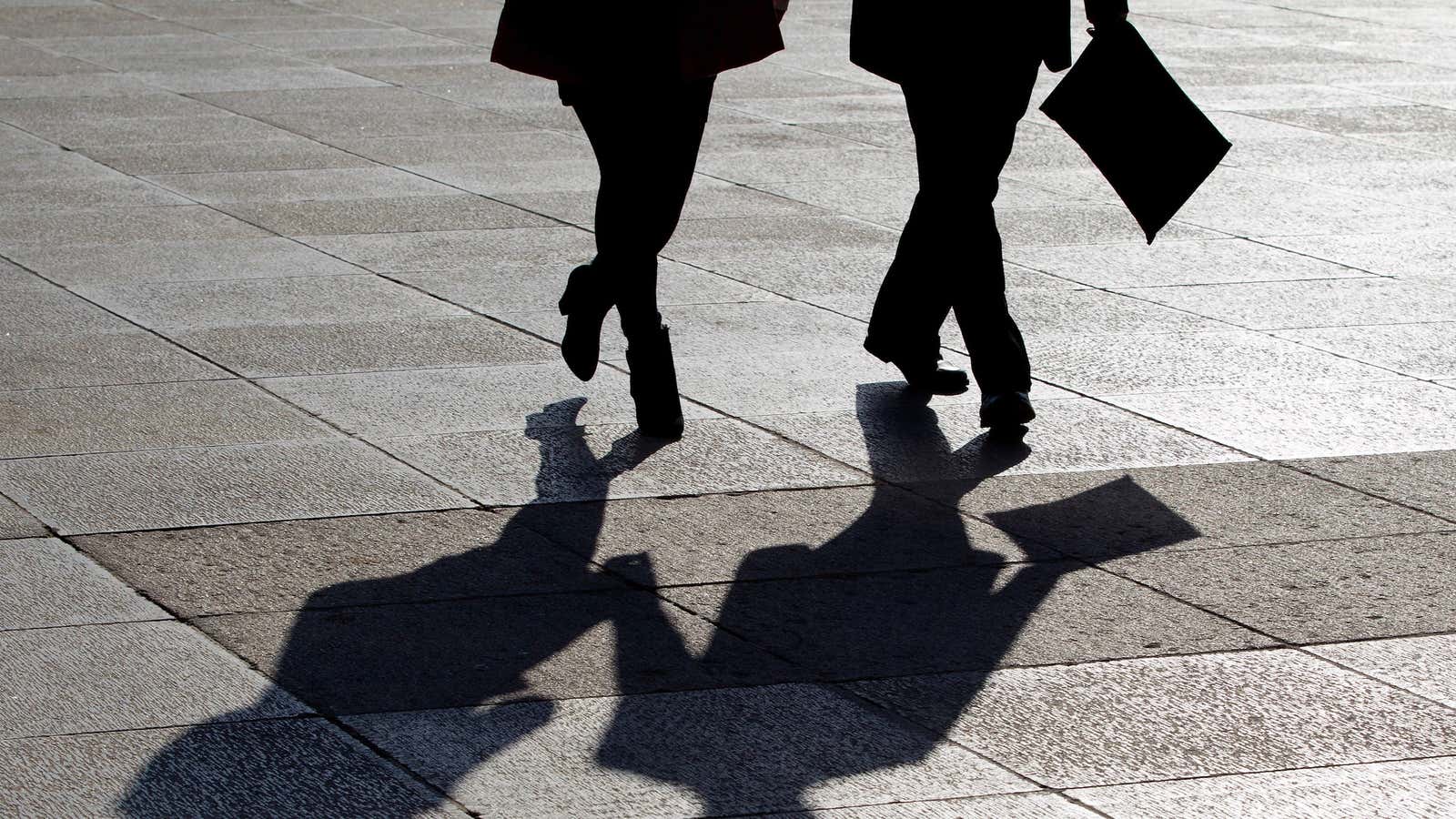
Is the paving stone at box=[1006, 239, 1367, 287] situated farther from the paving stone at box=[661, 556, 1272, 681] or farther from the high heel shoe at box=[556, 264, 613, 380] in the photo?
the paving stone at box=[661, 556, 1272, 681]

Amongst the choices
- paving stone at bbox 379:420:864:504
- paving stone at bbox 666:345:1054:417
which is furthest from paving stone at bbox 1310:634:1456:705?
paving stone at bbox 666:345:1054:417

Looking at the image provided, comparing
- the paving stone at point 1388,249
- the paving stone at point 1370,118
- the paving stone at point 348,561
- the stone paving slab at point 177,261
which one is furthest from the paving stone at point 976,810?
the paving stone at point 1370,118

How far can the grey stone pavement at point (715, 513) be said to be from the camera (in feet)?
11.6

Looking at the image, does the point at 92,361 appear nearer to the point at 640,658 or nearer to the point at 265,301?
the point at 265,301

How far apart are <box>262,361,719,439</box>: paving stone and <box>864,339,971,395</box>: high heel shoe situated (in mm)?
582

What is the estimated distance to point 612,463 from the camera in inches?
209

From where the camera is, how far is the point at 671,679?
3.88 meters

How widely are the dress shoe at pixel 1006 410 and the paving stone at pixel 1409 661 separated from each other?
1562 mm

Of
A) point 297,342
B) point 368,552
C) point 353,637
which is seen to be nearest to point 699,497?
point 368,552

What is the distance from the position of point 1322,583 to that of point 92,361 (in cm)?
375

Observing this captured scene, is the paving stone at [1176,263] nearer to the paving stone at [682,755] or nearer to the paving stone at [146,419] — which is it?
the paving stone at [146,419]

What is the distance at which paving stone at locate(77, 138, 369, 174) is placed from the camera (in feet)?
31.8

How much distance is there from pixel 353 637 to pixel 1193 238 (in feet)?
16.6

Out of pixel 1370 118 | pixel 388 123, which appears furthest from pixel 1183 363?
pixel 388 123
